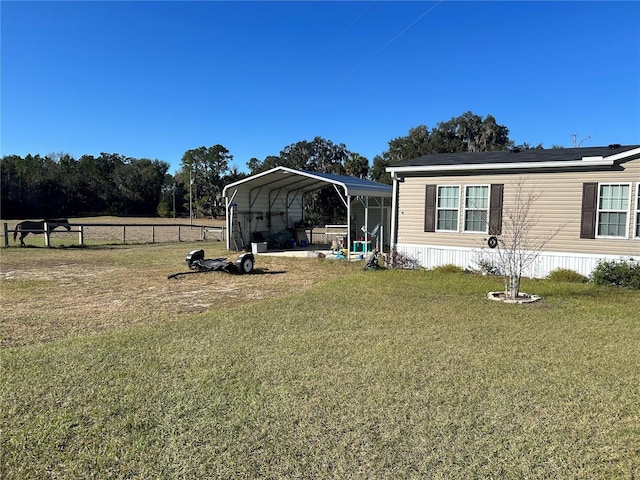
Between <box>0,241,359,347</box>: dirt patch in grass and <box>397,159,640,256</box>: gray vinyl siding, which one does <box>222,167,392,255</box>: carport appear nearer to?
<box>0,241,359,347</box>: dirt patch in grass

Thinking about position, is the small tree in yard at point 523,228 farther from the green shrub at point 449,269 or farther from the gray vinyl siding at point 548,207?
the green shrub at point 449,269

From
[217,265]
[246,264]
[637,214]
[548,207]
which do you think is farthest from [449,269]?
[217,265]

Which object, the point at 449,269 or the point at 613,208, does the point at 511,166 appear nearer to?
the point at 613,208

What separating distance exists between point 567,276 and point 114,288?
9.42 m

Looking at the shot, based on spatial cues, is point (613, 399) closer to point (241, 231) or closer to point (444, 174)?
point (444, 174)

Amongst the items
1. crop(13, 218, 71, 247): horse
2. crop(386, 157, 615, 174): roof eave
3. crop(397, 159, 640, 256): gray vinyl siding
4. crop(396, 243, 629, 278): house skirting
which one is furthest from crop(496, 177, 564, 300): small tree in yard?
crop(13, 218, 71, 247): horse

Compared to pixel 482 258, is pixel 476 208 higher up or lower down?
higher up

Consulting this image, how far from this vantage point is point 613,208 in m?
9.05

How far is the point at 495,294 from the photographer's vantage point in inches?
306

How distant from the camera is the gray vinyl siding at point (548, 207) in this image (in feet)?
29.3

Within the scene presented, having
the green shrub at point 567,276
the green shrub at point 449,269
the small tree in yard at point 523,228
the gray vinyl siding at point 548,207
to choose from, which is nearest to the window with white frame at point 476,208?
the gray vinyl siding at point 548,207

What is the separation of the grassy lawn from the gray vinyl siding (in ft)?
7.73

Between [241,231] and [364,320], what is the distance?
10.7 meters

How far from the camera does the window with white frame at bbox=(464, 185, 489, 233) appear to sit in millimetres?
10344
